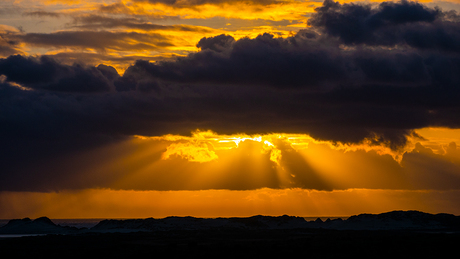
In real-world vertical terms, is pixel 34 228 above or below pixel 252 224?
above

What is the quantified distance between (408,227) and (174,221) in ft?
267

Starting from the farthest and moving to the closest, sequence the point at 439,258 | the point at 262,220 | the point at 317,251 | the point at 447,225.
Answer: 1. the point at 262,220
2. the point at 447,225
3. the point at 317,251
4. the point at 439,258

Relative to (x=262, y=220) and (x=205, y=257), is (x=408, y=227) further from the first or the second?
(x=205, y=257)

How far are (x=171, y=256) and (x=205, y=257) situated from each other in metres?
5.49

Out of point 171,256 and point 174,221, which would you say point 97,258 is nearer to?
point 171,256

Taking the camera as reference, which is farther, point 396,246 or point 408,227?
point 408,227

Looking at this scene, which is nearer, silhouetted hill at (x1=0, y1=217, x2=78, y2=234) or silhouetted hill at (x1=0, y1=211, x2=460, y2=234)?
silhouetted hill at (x1=0, y1=217, x2=78, y2=234)

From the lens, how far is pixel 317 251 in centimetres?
8312

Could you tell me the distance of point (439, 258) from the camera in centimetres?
7188

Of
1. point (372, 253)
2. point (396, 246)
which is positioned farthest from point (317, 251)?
point (396, 246)

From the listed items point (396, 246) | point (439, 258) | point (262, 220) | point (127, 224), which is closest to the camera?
point (439, 258)

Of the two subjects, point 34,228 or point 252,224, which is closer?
point 34,228

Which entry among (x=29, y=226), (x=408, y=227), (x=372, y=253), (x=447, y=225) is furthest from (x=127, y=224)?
(x=372, y=253)

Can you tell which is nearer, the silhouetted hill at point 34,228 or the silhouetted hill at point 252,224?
the silhouetted hill at point 34,228
